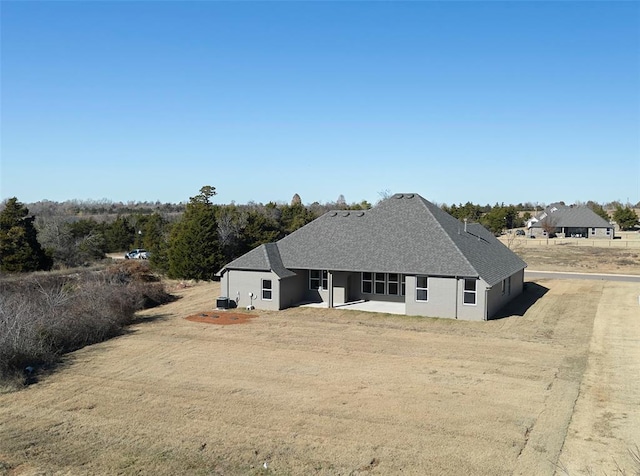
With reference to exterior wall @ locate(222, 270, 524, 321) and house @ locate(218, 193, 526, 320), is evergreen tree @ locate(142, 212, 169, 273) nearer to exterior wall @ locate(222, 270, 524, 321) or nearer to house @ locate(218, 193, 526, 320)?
exterior wall @ locate(222, 270, 524, 321)

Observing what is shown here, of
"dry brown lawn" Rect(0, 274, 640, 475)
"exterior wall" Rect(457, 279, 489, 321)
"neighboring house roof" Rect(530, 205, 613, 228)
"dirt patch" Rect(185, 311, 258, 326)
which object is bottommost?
"dry brown lawn" Rect(0, 274, 640, 475)

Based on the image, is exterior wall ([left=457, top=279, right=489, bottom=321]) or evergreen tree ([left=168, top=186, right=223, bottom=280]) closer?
exterior wall ([left=457, top=279, right=489, bottom=321])

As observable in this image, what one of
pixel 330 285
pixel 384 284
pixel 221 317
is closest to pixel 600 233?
pixel 384 284

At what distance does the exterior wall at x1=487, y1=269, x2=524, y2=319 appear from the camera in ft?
89.8

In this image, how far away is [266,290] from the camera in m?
30.3

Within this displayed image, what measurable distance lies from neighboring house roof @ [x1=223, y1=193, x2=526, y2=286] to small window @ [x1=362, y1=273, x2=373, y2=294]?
2.25 metres

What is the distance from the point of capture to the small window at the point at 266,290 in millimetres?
30219

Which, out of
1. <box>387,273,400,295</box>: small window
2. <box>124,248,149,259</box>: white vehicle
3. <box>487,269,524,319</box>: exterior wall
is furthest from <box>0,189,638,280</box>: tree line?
<box>387,273,400,295</box>: small window

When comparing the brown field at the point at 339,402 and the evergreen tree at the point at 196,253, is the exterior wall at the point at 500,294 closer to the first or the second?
the brown field at the point at 339,402

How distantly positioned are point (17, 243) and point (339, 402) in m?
37.3

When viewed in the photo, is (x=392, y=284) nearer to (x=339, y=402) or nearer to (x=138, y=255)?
(x=339, y=402)

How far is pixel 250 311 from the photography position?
29.9 metres

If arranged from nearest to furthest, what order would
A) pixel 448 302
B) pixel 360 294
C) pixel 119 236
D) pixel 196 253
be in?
pixel 448 302, pixel 360 294, pixel 196 253, pixel 119 236

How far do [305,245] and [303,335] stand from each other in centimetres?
925
